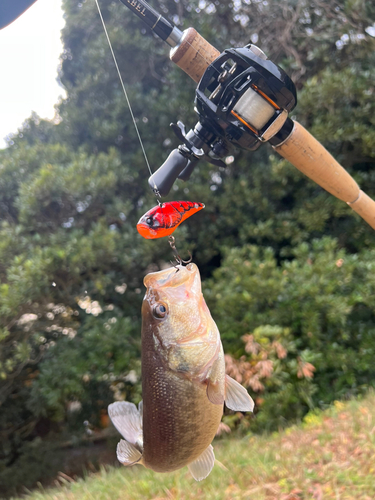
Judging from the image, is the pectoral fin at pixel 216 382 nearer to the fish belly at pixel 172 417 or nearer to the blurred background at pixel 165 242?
the fish belly at pixel 172 417

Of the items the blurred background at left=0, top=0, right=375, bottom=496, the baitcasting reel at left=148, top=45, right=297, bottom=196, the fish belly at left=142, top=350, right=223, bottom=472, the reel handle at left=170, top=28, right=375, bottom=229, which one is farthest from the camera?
the blurred background at left=0, top=0, right=375, bottom=496

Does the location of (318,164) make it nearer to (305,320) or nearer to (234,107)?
(234,107)

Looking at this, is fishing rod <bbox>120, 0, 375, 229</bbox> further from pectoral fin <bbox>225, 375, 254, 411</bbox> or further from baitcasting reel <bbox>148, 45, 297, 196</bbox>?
pectoral fin <bbox>225, 375, 254, 411</bbox>

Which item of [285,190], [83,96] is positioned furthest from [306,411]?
[83,96]

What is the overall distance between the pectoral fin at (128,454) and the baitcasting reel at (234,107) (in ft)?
2.89

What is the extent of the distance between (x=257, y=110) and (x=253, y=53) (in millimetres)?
189

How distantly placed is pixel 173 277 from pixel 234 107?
68cm

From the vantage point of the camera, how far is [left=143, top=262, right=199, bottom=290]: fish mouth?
3.66ft

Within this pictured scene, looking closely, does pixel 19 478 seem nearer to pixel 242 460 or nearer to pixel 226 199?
pixel 242 460

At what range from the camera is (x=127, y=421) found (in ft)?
3.77

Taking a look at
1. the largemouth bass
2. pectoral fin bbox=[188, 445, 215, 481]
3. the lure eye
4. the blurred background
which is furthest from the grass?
the lure eye

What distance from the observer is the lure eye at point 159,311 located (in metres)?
1.10

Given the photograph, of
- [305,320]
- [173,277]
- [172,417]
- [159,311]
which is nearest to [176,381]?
[172,417]

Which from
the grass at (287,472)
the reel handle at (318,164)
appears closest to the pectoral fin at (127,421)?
the reel handle at (318,164)
